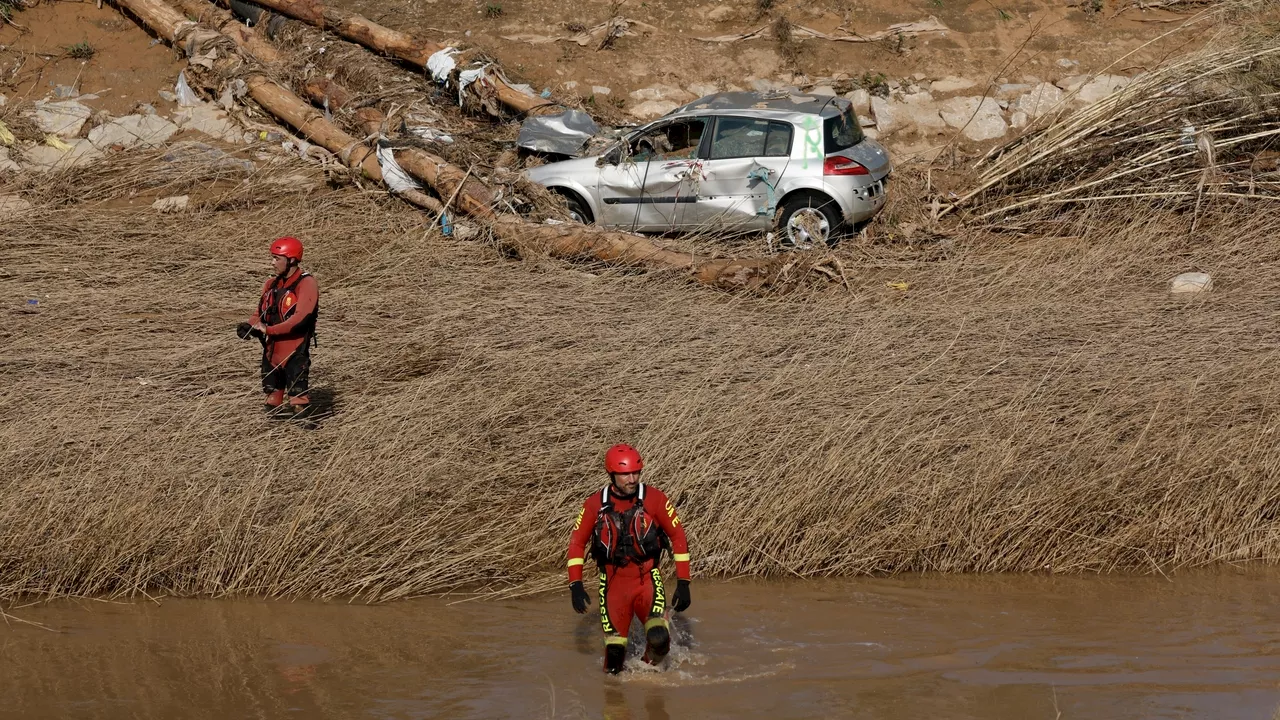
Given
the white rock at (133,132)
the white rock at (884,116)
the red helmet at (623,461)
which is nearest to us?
the red helmet at (623,461)

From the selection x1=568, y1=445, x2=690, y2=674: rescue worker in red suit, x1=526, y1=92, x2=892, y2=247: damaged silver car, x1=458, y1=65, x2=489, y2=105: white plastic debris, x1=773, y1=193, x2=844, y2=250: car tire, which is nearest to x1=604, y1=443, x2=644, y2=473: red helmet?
x1=568, y1=445, x2=690, y2=674: rescue worker in red suit

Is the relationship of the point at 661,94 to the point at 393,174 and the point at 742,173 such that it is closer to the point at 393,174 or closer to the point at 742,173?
the point at 742,173

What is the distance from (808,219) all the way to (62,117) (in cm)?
941

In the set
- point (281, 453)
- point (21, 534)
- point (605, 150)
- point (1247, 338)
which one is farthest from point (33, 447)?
point (1247, 338)

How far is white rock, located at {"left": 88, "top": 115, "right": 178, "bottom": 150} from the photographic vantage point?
49.4 ft

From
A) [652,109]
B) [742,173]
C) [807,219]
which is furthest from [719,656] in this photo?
[652,109]

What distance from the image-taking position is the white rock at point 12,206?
1286 centimetres

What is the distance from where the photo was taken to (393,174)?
1380 centimetres

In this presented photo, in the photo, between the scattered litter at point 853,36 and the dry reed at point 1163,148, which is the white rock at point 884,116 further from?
the dry reed at point 1163,148

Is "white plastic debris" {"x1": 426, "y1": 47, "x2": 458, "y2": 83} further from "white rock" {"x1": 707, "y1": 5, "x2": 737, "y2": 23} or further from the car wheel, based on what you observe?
the car wheel

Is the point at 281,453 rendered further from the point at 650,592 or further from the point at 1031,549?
the point at 1031,549

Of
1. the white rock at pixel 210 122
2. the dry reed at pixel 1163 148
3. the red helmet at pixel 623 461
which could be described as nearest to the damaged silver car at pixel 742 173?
the dry reed at pixel 1163 148

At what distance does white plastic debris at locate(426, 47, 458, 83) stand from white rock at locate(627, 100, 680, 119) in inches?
94.8

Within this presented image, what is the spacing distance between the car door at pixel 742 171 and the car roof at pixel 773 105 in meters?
0.12
